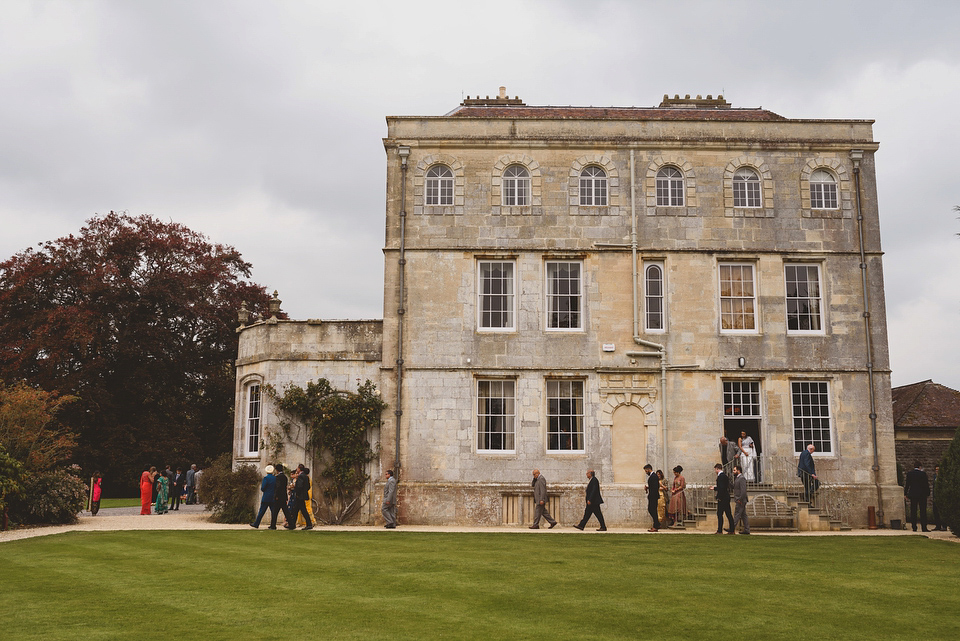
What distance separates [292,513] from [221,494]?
3.63 m

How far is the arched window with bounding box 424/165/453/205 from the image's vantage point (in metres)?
23.4

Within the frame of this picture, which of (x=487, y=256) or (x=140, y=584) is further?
(x=487, y=256)

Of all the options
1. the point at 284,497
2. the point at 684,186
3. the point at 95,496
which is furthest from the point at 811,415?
the point at 95,496

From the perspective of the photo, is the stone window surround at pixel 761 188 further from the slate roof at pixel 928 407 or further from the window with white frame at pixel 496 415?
the slate roof at pixel 928 407

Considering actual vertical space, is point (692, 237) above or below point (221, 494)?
above

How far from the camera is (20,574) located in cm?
1214

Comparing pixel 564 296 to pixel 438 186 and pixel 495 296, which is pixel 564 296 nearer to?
pixel 495 296

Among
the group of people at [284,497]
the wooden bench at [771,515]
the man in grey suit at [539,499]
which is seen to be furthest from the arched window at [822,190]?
the group of people at [284,497]

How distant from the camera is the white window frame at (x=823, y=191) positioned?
929 inches

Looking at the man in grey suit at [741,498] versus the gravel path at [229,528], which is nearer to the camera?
the gravel path at [229,528]

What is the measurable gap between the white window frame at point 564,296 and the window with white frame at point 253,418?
8.09 metres

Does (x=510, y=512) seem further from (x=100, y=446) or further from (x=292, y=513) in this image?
(x=100, y=446)

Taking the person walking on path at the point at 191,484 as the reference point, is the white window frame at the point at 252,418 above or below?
above

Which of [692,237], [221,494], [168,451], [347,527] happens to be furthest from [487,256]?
[168,451]
